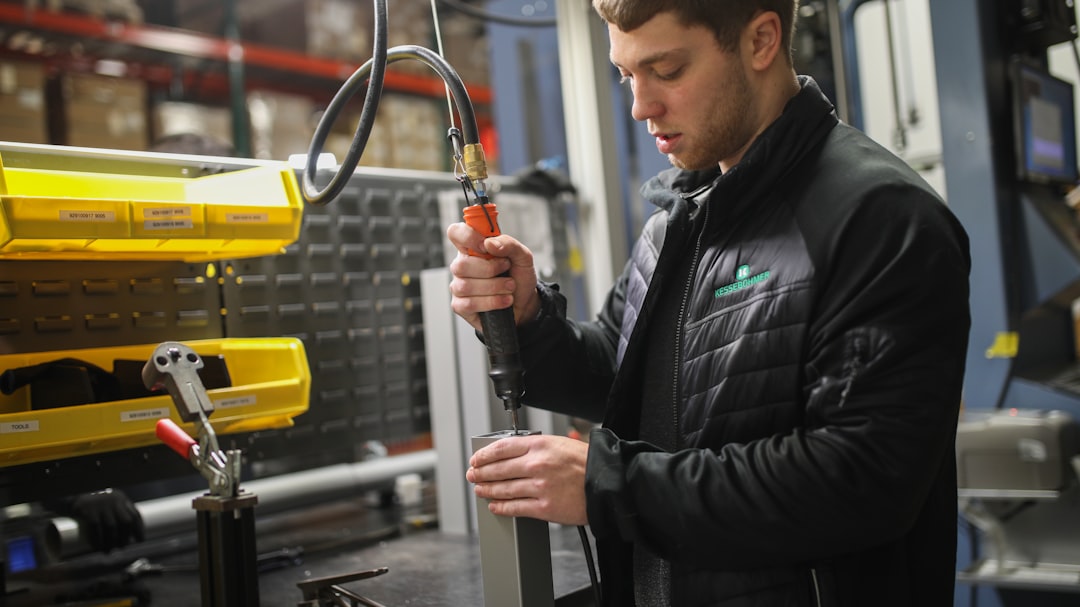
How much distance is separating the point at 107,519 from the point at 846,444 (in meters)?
1.09

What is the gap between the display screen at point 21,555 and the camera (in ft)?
4.11

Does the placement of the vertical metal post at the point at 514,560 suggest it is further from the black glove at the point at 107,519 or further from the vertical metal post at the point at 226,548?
the black glove at the point at 107,519

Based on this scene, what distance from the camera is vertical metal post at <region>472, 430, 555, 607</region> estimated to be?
0.87 m

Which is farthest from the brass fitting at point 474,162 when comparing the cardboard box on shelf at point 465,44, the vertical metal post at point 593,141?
the cardboard box on shelf at point 465,44

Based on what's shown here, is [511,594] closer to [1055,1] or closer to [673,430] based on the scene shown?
[673,430]

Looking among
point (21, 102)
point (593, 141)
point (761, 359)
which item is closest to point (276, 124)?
point (21, 102)

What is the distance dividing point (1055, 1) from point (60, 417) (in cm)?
251

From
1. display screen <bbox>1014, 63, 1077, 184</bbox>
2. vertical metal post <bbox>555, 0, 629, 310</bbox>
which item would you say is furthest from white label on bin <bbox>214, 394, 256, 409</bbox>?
display screen <bbox>1014, 63, 1077, 184</bbox>

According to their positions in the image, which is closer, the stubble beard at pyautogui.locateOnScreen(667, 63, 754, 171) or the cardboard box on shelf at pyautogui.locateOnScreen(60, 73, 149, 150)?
the stubble beard at pyautogui.locateOnScreen(667, 63, 754, 171)

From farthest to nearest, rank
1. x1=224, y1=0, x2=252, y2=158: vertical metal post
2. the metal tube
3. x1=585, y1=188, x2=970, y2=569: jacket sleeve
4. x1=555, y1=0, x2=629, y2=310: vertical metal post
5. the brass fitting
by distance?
x1=224, y1=0, x2=252, y2=158: vertical metal post → x1=555, y1=0, x2=629, y2=310: vertical metal post → the metal tube → the brass fitting → x1=585, y1=188, x2=970, y2=569: jacket sleeve

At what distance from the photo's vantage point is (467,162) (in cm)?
93

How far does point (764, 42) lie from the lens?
101 cm

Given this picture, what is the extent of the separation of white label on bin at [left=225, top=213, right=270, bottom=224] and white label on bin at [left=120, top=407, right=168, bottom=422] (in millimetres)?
254

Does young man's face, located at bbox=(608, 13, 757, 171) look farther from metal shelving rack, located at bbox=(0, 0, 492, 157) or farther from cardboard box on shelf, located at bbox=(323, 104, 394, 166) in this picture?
cardboard box on shelf, located at bbox=(323, 104, 394, 166)
